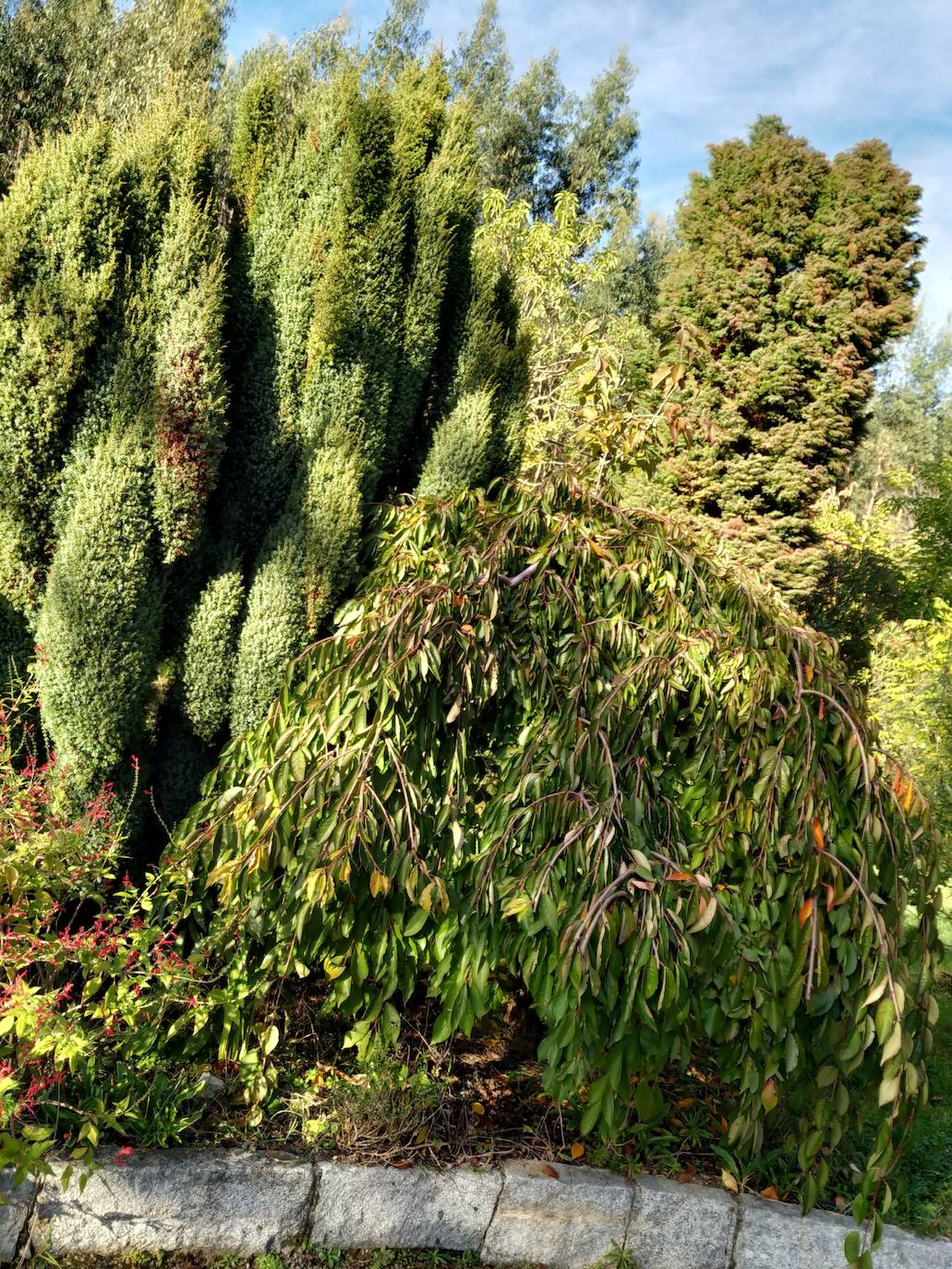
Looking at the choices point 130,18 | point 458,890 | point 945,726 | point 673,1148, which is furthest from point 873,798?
point 130,18

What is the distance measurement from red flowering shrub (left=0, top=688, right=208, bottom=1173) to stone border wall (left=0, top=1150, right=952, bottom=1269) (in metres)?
0.13

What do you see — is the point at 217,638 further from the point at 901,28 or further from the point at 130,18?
the point at 130,18

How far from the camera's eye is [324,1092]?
2.88 m

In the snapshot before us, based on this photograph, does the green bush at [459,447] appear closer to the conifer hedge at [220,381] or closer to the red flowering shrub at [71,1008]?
the conifer hedge at [220,381]

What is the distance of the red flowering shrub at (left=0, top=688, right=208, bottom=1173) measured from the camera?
2.20 metres

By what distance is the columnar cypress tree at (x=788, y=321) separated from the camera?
6.28 m

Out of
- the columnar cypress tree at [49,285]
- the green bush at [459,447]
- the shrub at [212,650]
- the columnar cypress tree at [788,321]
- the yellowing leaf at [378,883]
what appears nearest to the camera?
the yellowing leaf at [378,883]

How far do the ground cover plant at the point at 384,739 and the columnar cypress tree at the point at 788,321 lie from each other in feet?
10.5

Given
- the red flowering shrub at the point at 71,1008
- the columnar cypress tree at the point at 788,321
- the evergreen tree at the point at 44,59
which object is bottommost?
the red flowering shrub at the point at 71,1008

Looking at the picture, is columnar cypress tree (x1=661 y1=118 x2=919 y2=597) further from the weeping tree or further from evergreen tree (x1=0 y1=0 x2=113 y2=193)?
evergreen tree (x1=0 y1=0 x2=113 y2=193)

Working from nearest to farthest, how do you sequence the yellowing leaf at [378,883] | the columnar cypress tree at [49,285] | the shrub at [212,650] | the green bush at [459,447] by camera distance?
the yellowing leaf at [378,883], the columnar cypress tree at [49,285], the shrub at [212,650], the green bush at [459,447]

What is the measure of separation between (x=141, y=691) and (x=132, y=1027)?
1.07 metres

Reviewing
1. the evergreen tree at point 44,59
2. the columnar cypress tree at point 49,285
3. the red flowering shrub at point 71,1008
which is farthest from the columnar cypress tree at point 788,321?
the red flowering shrub at point 71,1008

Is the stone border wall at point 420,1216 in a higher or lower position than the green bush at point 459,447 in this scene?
lower
